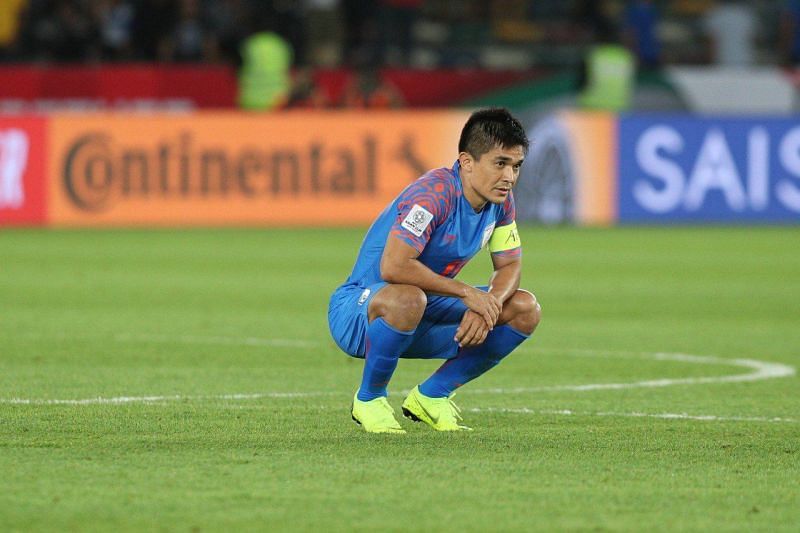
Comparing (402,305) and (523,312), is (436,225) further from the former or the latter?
(523,312)

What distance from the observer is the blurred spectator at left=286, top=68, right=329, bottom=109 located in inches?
1040

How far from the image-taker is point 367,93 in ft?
87.7

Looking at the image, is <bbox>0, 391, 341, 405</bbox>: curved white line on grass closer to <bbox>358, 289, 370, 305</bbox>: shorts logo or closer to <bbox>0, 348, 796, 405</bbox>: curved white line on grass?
<bbox>0, 348, 796, 405</bbox>: curved white line on grass

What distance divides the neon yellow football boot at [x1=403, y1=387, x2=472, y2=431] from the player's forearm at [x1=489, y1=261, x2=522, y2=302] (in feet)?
1.82

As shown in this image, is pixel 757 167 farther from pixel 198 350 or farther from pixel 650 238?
pixel 198 350

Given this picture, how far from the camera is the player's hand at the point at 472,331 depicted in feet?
23.8

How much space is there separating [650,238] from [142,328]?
10.8 m

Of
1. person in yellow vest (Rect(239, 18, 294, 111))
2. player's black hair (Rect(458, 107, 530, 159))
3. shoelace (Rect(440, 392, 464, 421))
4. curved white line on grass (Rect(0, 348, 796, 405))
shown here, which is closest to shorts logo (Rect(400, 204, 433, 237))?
player's black hair (Rect(458, 107, 530, 159))

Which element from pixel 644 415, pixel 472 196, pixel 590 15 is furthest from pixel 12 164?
pixel 472 196

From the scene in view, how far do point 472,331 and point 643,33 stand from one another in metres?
23.3

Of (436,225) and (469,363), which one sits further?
(469,363)

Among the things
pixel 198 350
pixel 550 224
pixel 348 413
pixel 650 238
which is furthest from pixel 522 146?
pixel 550 224

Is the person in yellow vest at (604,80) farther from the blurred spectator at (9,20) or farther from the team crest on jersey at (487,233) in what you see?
the team crest on jersey at (487,233)

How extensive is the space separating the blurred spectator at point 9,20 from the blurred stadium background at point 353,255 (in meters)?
0.06
